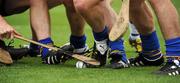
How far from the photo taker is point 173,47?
431 cm

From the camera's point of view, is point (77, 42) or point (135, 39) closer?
point (77, 42)

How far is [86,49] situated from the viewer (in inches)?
223

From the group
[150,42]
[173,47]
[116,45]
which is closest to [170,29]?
[173,47]

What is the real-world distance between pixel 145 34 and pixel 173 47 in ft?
2.47

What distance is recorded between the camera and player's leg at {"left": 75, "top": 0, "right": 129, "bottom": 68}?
4635 mm

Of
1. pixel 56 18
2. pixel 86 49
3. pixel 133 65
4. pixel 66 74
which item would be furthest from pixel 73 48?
pixel 56 18

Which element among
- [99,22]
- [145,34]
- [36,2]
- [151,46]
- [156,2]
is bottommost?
[151,46]

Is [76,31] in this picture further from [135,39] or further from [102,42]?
[102,42]

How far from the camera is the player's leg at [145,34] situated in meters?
4.93

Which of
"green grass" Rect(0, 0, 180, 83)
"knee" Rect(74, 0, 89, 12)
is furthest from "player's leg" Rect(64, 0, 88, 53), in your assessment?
"knee" Rect(74, 0, 89, 12)

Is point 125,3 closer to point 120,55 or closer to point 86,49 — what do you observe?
point 120,55

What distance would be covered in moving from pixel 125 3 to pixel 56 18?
7.10m

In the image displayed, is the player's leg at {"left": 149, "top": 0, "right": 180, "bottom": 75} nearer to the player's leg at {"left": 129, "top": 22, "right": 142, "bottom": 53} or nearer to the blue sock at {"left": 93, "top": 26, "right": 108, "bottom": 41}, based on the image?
the blue sock at {"left": 93, "top": 26, "right": 108, "bottom": 41}

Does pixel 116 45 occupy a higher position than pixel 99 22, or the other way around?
pixel 99 22
